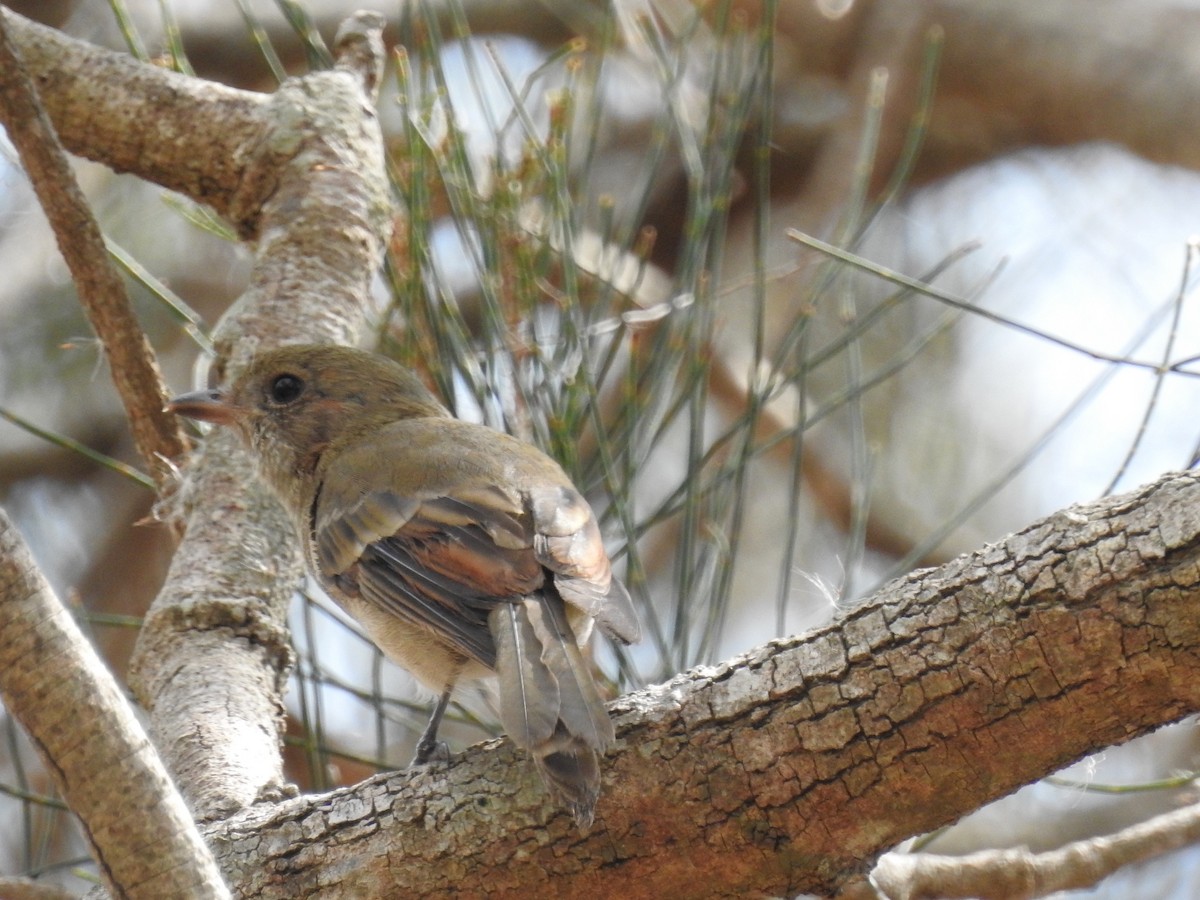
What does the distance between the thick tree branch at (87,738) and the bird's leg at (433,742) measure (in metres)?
0.94

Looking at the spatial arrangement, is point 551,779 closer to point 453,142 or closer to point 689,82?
point 453,142

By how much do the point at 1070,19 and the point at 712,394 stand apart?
2469 mm

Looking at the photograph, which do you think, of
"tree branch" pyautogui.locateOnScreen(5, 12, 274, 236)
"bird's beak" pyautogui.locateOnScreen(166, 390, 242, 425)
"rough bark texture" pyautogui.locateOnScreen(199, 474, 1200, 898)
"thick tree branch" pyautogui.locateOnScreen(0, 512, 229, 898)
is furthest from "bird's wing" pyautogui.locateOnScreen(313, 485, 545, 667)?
"tree branch" pyautogui.locateOnScreen(5, 12, 274, 236)

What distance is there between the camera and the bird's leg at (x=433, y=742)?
248 centimetres

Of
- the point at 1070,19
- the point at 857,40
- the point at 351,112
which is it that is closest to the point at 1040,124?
the point at 1070,19

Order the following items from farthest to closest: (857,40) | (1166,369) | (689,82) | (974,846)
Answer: (857,40), (689,82), (974,846), (1166,369)

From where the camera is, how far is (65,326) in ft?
20.4

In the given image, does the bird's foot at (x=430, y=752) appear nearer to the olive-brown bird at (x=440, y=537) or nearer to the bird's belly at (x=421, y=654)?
the olive-brown bird at (x=440, y=537)

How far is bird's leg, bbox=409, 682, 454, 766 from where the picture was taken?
2.48m

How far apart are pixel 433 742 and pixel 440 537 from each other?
38cm

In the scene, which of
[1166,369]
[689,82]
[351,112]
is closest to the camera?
[1166,369]

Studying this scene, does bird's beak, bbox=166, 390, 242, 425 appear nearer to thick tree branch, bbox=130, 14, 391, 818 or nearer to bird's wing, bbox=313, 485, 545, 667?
thick tree branch, bbox=130, 14, 391, 818

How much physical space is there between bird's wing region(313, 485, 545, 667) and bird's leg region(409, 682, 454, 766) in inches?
6.7

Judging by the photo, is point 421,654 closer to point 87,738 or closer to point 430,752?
point 430,752
